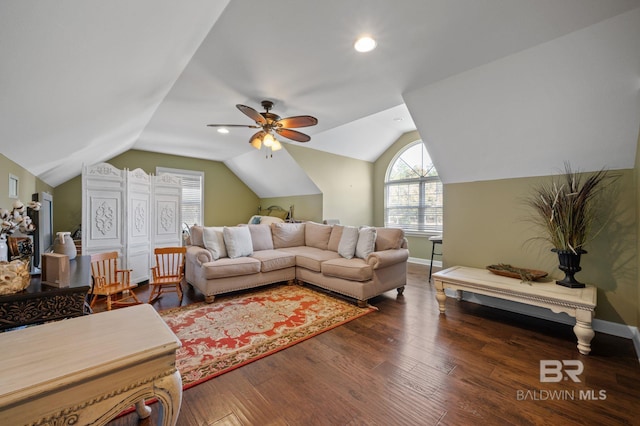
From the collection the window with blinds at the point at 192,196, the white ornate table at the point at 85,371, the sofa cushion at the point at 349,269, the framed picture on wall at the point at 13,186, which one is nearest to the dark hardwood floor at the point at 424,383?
the sofa cushion at the point at 349,269

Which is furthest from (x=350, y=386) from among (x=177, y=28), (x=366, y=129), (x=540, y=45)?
(x=366, y=129)

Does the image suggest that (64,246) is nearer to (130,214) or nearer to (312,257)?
(130,214)

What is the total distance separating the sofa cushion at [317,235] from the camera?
4.63m

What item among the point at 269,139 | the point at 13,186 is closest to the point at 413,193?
the point at 269,139

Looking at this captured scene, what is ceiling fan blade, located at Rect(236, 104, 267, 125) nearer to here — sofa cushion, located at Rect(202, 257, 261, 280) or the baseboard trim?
sofa cushion, located at Rect(202, 257, 261, 280)

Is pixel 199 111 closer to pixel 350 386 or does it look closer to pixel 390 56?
pixel 390 56

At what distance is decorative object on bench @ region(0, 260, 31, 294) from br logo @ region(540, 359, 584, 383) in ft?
10.7

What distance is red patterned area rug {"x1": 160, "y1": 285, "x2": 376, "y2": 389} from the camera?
2.09 metres

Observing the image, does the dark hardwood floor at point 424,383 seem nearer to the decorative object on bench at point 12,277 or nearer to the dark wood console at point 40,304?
the dark wood console at point 40,304

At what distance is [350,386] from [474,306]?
2.29 meters

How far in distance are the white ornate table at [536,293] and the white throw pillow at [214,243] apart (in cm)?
290

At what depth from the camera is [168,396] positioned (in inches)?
41.4

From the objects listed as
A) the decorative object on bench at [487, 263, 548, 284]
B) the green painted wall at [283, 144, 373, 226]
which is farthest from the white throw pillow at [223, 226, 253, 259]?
the decorative object on bench at [487, 263, 548, 284]

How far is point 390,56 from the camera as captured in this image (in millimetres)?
2314
